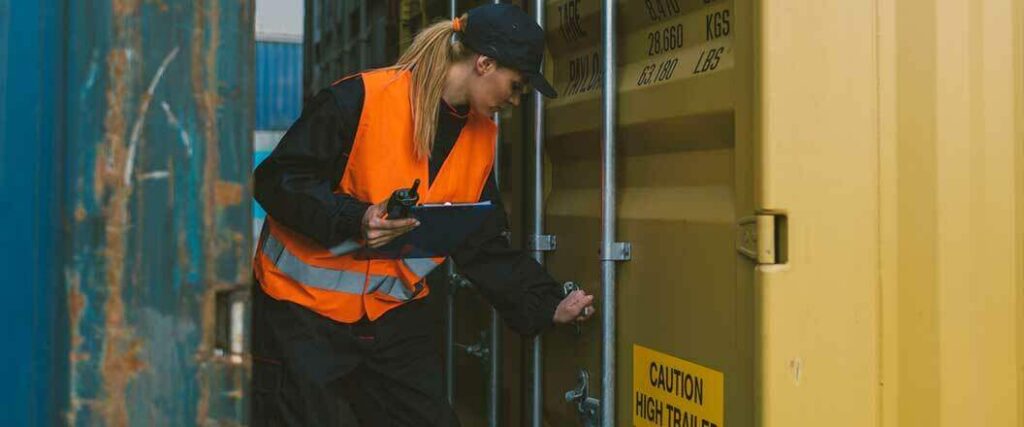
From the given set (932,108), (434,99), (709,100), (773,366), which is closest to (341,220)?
(434,99)

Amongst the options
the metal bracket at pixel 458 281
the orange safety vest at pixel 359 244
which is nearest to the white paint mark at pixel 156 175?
the orange safety vest at pixel 359 244

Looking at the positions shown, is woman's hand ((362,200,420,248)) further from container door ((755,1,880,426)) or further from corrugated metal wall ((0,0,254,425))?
corrugated metal wall ((0,0,254,425))

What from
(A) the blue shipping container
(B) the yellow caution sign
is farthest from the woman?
(A) the blue shipping container

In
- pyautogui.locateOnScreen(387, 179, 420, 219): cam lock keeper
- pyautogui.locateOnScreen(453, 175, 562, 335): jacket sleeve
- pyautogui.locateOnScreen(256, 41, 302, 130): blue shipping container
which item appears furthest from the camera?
pyautogui.locateOnScreen(256, 41, 302, 130): blue shipping container

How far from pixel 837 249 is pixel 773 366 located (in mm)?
255

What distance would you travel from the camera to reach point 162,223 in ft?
3.92

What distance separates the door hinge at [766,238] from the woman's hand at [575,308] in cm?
71

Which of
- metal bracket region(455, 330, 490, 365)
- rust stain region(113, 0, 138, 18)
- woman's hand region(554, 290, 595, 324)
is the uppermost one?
rust stain region(113, 0, 138, 18)

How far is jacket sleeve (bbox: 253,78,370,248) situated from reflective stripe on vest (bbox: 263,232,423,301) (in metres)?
0.10

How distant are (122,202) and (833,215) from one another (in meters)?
1.36

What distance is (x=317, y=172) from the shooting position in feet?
8.71

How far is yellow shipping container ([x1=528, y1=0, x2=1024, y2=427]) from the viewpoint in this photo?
2070 mm

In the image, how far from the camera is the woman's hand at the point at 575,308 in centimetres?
276

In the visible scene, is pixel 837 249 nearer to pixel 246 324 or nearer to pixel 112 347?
pixel 246 324
